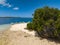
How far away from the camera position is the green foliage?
1138 cm

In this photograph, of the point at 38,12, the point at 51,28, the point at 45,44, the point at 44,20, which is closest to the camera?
the point at 45,44

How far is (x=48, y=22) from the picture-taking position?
11797mm

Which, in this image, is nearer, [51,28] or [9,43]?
[9,43]

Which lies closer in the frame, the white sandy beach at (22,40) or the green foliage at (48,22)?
the white sandy beach at (22,40)

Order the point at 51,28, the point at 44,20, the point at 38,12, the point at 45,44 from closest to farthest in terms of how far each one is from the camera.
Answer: the point at 45,44
the point at 51,28
the point at 44,20
the point at 38,12

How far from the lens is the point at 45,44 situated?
1062 cm

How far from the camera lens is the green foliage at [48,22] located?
11.4m

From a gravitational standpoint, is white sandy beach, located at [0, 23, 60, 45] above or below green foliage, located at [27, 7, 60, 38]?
below

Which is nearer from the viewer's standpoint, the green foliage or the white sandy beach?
the white sandy beach

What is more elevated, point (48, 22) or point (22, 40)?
point (48, 22)

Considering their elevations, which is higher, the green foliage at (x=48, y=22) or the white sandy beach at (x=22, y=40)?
the green foliage at (x=48, y=22)

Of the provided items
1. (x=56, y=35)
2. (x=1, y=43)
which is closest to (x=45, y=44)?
(x=56, y=35)

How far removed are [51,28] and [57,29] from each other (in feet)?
2.22

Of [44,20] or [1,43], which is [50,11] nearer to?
[44,20]
